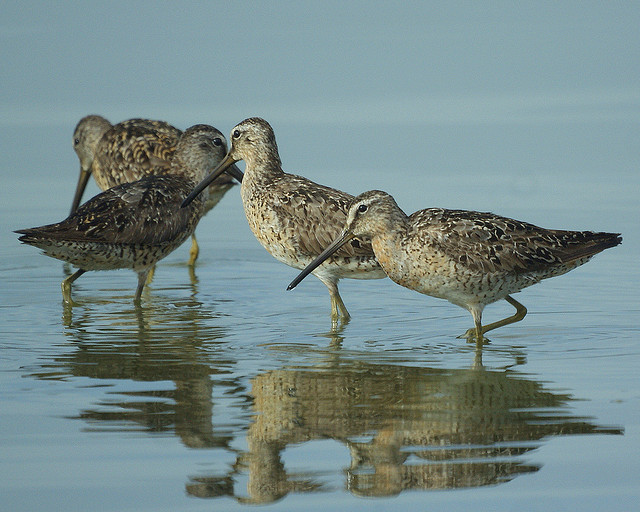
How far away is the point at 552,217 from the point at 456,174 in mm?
→ 1955

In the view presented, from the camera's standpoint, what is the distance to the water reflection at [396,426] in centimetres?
501

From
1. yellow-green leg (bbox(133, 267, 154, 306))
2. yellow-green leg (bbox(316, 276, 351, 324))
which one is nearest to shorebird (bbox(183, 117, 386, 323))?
yellow-green leg (bbox(316, 276, 351, 324))

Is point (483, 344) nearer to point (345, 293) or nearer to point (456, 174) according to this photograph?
point (345, 293)

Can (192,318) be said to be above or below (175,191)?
below

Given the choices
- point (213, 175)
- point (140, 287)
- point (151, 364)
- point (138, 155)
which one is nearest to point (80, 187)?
point (138, 155)

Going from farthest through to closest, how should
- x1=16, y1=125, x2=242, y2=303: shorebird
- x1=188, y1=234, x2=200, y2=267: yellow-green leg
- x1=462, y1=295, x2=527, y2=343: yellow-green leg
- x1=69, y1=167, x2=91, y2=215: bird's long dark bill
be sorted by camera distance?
x1=69, y1=167, x2=91, y2=215: bird's long dark bill
x1=188, y1=234, x2=200, y2=267: yellow-green leg
x1=16, y1=125, x2=242, y2=303: shorebird
x1=462, y1=295, x2=527, y2=343: yellow-green leg

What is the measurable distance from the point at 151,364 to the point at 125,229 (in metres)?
2.22

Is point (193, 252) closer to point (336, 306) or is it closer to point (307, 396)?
point (336, 306)

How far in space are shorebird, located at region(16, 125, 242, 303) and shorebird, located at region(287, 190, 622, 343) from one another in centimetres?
195

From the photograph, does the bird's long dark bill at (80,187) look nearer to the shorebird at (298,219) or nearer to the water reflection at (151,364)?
the water reflection at (151,364)

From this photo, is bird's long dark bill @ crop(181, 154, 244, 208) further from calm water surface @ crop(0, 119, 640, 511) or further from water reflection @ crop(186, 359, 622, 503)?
water reflection @ crop(186, 359, 622, 503)

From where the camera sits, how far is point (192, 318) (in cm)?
872

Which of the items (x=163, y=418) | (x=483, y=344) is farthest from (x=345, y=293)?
(x=163, y=418)

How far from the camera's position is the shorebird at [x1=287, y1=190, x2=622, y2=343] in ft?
24.9
